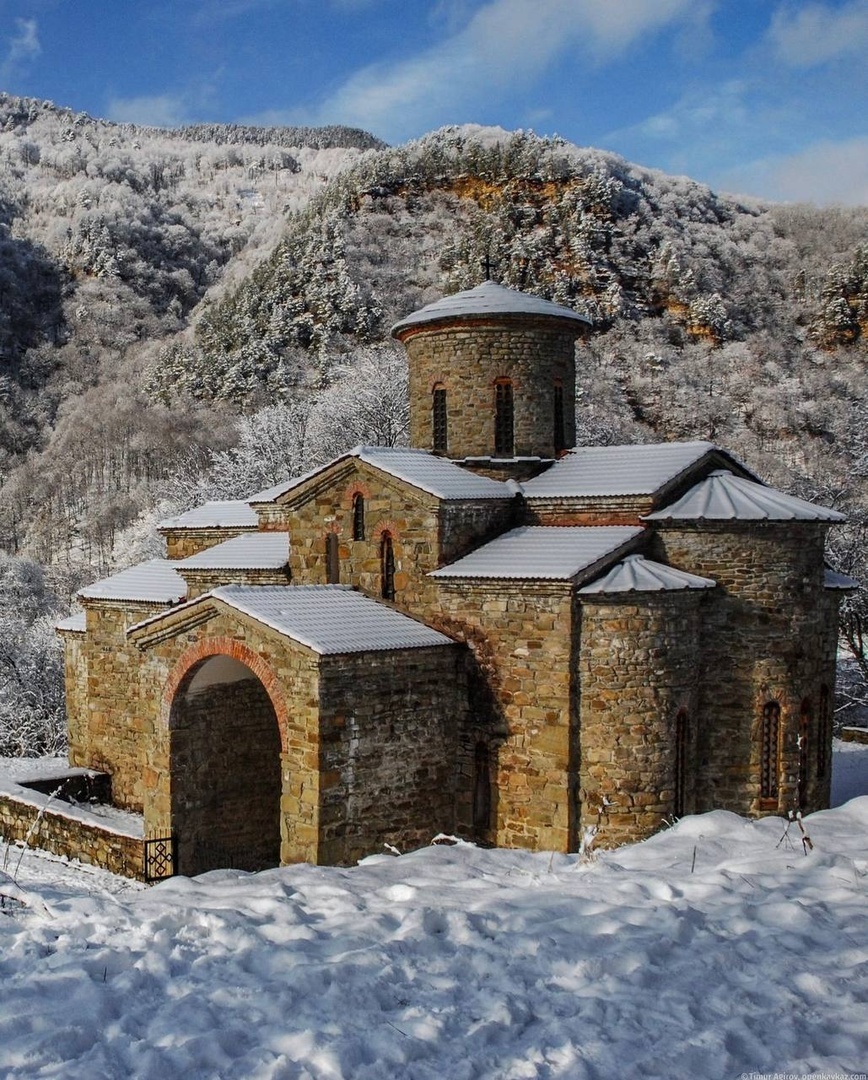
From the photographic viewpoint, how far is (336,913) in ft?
18.3

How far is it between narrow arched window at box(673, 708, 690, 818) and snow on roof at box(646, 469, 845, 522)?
245 centimetres

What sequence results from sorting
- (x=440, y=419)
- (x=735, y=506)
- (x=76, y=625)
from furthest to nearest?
(x=76, y=625)
(x=440, y=419)
(x=735, y=506)

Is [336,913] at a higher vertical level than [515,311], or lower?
lower

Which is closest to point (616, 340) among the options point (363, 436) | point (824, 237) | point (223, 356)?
point (223, 356)

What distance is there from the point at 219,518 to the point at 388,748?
25.8 ft

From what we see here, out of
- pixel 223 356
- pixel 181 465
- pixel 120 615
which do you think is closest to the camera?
pixel 120 615

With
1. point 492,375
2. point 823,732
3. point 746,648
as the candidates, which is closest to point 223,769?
point 492,375

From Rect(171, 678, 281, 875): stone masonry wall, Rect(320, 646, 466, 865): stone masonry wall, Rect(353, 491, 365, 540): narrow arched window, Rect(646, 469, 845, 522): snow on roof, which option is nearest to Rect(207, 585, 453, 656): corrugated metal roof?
Rect(320, 646, 466, 865): stone masonry wall

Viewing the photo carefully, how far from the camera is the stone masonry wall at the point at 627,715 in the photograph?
11359mm

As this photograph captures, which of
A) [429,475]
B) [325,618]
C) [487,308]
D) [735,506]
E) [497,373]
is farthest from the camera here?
[497,373]

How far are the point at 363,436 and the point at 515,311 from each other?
17.8 meters

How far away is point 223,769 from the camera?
1308cm

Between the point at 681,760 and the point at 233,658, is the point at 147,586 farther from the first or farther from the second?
the point at 681,760

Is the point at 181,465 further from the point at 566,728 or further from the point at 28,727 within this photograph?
the point at 566,728
